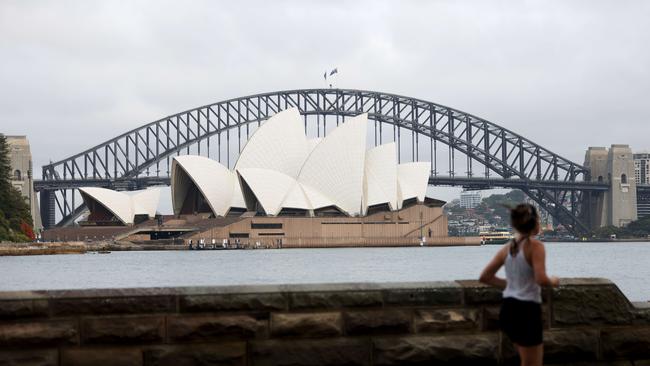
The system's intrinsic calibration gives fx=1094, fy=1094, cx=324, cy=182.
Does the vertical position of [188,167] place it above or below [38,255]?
above

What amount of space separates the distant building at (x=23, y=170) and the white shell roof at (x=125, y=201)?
13444 mm

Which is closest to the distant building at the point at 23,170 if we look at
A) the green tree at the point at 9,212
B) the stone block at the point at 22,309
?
the green tree at the point at 9,212

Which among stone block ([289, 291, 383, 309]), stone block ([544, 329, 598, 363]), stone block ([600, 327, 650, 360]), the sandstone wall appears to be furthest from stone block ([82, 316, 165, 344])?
stone block ([600, 327, 650, 360])

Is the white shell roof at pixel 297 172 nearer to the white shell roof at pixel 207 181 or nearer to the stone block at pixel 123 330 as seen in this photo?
the white shell roof at pixel 207 181

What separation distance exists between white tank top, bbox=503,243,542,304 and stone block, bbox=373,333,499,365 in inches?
65.4

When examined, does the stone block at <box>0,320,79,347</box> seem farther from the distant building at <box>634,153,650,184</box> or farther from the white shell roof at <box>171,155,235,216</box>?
the distant building at <box>634,153,650,184</box>

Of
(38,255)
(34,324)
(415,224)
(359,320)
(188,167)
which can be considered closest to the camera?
(34,324)

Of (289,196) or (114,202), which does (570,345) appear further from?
(114,202)

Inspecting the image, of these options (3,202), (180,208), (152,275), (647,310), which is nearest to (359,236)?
(180,208)

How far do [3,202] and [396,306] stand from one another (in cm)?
7676

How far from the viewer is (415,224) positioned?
108 meters

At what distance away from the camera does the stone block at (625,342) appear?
962cm

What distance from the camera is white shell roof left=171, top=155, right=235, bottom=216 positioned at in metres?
98.1

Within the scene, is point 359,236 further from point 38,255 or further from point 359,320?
point 359,320
